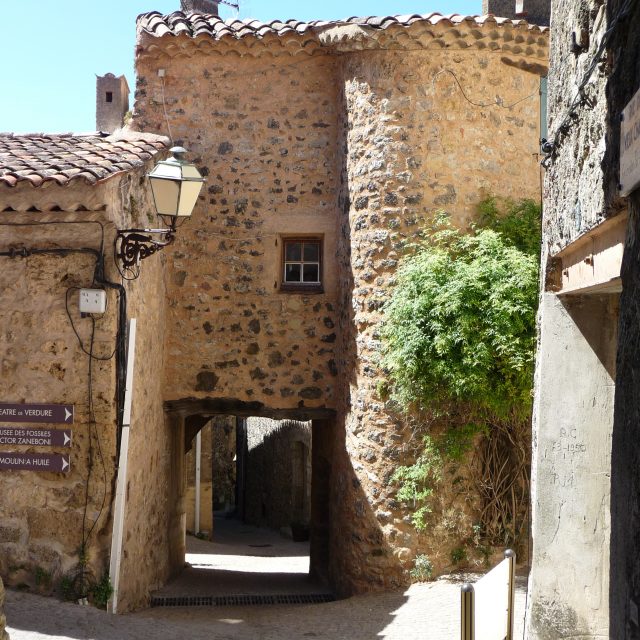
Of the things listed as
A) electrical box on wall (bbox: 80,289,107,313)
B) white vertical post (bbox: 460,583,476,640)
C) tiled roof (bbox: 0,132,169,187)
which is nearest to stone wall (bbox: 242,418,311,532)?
tiled roof (bbox: 0,132,169,187)

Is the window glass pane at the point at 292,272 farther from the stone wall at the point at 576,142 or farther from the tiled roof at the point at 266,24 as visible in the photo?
the stone wall at the point at 576,142

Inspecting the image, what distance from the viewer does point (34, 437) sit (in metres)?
7.71

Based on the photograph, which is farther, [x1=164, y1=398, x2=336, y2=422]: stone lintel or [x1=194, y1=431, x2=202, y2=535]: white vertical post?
[x1=194, y1=431, x2=202, y2=535]: white vertical post

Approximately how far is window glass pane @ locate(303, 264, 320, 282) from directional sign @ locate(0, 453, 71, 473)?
4.06 meters

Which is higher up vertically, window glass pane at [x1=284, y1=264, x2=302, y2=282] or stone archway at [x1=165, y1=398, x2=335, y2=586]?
window glass pane at [x1=284, y1=264, x2=302, y2=282]

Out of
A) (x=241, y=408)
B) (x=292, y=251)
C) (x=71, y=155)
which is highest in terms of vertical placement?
(x=71, y=155)

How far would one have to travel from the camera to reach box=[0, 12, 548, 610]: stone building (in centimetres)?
782

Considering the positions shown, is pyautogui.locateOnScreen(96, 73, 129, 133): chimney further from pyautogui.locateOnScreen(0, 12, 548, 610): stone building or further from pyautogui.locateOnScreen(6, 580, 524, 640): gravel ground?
pyautogui.locateOnScreen(6, 580, 524, 640): gravel ground

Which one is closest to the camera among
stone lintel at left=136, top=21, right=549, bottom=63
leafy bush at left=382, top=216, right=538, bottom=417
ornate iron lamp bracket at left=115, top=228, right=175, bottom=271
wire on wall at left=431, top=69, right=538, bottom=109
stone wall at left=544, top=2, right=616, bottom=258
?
stone wall at left=544, top=2, right=616, bottom=258

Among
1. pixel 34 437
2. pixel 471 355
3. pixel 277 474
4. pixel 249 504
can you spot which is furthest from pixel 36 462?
pixel 249 504

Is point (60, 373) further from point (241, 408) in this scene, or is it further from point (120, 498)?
point (241, 408)

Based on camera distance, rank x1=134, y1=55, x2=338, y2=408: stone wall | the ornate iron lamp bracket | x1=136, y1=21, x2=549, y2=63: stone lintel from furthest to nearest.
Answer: x1=134, y1=55, x2=338, y2=408: stone wall, x1=136, y1=21, x2=549, y2=63: stone lintel, the ornate iron lamp bracket

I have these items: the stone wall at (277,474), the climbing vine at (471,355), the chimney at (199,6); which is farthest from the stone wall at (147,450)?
the chimney at (199,6)

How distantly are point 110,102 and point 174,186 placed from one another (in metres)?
9.37
